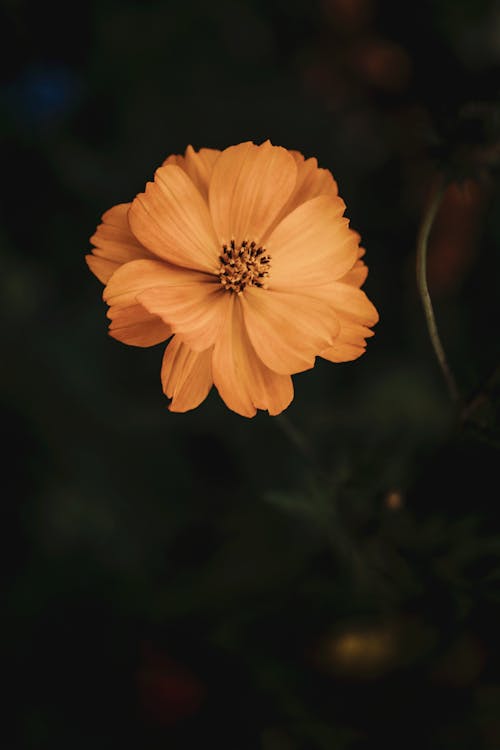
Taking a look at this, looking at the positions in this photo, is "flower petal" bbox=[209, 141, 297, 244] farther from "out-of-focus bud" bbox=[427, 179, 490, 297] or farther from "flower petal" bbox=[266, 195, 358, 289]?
"out-of-focus bud" bbox=[427, 179, 490, 297]

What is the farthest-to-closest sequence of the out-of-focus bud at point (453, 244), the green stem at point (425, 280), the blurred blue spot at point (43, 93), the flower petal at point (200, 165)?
the blurred blue spot at point (43, 93)
the out-of-focus bud at point (453, 244)
the flower petal at point (200, 165)
the green stem at point (425, 280)

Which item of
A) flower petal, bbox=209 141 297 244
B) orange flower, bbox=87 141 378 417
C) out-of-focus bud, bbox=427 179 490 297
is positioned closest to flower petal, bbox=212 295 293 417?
orange flower, bbox=87 141 378 417

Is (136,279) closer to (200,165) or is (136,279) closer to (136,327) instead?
(136,327)

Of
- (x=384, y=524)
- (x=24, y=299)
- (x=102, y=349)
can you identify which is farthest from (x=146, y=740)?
(x=24, y=299)

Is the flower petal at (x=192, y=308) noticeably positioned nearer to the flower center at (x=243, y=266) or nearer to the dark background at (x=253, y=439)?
the flower center at (x=243, y=266)

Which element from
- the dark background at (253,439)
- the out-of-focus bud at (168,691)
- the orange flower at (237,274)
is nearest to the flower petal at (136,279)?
the orange flower at (237,274)

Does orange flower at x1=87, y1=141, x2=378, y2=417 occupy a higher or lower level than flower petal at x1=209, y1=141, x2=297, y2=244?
lower

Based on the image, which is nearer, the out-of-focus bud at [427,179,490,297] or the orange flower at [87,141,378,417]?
the orange flower at [87,141,378,417]
